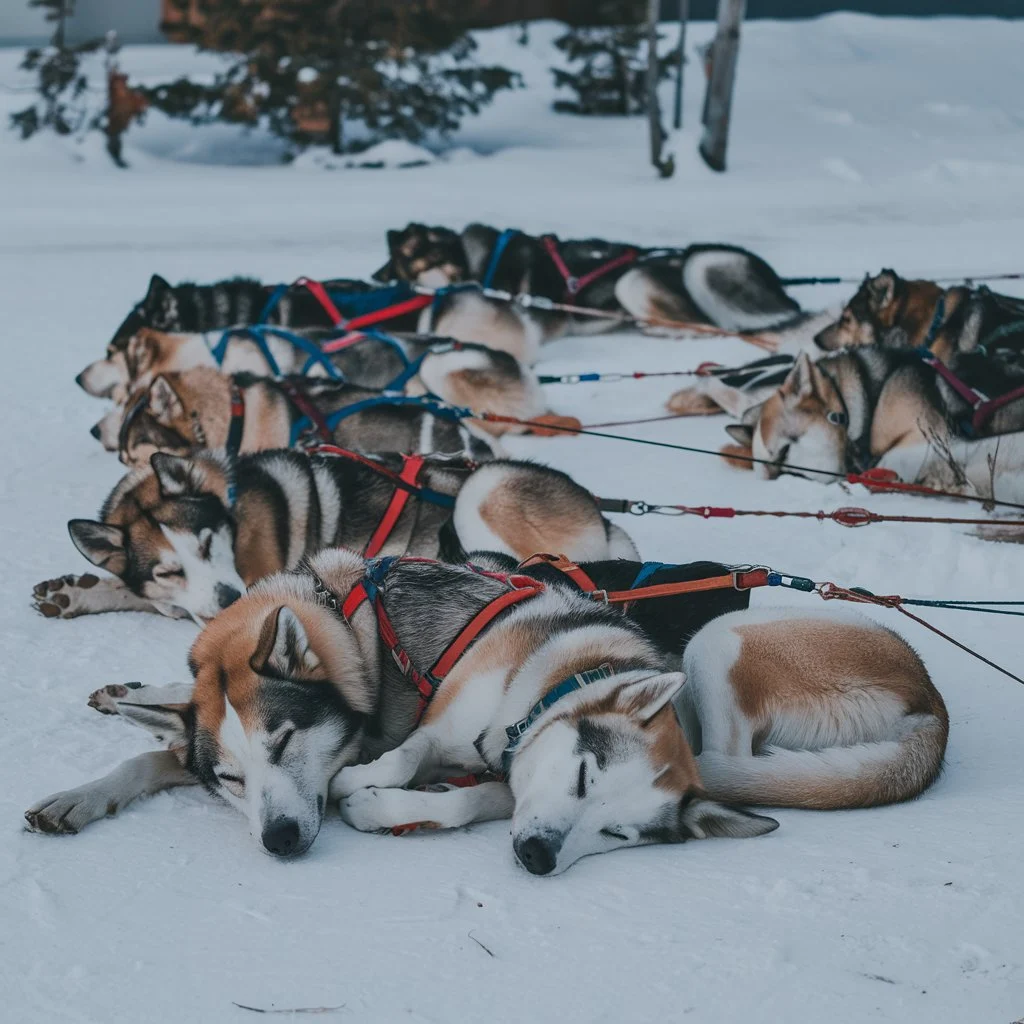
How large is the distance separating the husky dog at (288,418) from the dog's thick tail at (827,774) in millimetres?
2214

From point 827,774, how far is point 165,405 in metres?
2.88

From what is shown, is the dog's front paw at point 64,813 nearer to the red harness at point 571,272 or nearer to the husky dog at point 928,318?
the husky dog at point 928,318

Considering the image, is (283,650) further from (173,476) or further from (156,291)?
(156,291)

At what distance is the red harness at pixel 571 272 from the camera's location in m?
7.76

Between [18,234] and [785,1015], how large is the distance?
1022 cm

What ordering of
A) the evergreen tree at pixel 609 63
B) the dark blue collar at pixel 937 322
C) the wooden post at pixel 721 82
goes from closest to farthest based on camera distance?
the dark blue collar at pixel 937 322, the wooden post at pixel 721 82, the evergreen tree at pixel 609 63

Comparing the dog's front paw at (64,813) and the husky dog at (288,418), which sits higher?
the husky dog at (288,418)

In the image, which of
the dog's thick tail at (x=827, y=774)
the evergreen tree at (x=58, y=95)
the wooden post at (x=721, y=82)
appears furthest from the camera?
the evergreen tree at (x=58, y=95)

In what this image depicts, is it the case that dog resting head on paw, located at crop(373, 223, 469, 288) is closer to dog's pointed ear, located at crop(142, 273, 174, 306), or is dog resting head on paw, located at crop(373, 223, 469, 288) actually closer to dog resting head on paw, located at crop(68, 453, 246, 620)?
dog's pointed ear, located at crop(142, 273, 174, 306)

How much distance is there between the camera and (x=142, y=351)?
5.09m

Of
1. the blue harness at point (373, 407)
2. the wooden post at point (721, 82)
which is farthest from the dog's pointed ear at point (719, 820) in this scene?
the wooden post at point (721, 82)

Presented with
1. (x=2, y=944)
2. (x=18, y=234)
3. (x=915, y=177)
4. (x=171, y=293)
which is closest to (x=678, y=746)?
(x=2, y=944)

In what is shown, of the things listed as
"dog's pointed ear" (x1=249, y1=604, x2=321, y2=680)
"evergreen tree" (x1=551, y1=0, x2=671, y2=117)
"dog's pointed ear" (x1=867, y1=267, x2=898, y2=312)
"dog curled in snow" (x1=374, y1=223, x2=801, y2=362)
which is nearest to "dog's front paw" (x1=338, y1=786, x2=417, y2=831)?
"dog's pointed ear" (x1=249, y1=604, x2=321, y2=680)

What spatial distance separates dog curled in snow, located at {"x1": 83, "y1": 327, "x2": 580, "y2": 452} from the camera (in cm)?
516
